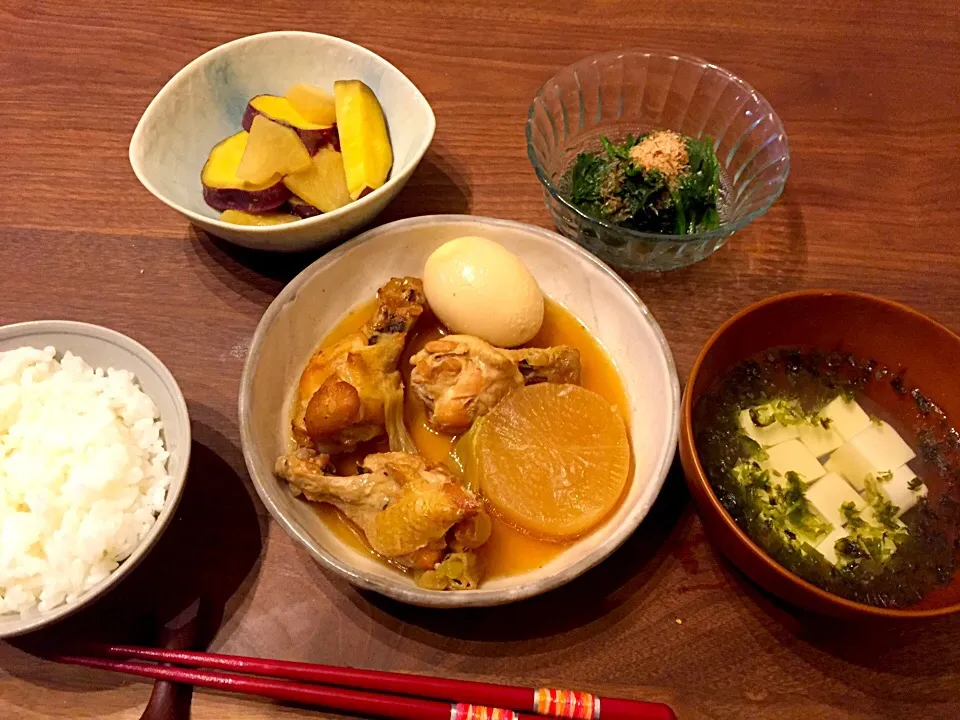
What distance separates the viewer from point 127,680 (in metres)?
1.37

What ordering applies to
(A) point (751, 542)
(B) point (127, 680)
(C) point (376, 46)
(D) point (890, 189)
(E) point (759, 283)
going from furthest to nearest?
1. (C) point (376, 46)
2. (D) point (890, 189)
3. (E) point (759, 283)
4. (B) point (127, 680)
5. (A) point (751, 542)

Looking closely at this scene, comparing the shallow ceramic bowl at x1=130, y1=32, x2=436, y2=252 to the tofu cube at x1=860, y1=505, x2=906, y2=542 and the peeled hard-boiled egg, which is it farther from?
the tofu cube at x1=860, y1=505, x2=906, y2=542

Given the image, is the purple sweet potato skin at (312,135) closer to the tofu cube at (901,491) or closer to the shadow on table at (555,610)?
the shadow on table at (555,610)

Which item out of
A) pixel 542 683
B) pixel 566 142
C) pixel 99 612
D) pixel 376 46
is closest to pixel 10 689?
pixel 99 612

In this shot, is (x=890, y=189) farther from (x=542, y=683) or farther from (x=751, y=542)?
(x=542, y=683)

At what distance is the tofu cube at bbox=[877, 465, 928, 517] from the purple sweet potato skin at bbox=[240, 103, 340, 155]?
158cm

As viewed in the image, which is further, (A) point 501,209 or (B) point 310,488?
(A) point 501,209

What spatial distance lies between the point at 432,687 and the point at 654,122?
171 centimetres

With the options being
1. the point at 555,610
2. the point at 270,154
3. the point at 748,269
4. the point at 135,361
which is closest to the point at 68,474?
the point at 135,361

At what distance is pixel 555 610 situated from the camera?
146 centimetres

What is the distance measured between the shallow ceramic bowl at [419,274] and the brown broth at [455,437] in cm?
2

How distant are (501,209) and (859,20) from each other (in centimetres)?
159

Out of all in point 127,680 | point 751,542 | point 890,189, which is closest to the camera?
point 751,542

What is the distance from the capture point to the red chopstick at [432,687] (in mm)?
1271
